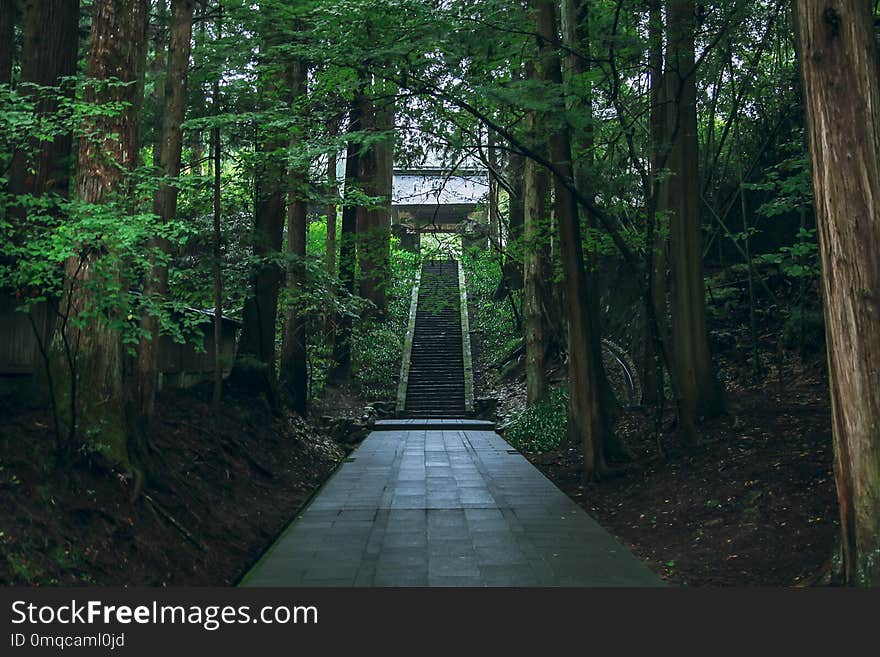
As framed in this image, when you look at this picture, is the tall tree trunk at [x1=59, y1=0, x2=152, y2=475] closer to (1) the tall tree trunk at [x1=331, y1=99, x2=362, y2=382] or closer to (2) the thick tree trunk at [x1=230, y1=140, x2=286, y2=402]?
(2) the thick tree trunk at [x1=230, y1=140, x2=286, y2=402]

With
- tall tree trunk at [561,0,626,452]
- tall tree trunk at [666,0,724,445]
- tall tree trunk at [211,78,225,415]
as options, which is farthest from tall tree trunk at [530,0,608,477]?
tall tree trunk at [211,78,225,415]

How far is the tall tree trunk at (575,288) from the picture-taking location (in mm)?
12414

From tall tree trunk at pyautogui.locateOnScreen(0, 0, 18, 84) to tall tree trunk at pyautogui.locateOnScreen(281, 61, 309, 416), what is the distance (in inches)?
176

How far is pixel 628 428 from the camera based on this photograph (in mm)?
15508

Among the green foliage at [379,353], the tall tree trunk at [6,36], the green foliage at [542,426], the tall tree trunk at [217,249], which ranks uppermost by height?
the tall tree trunk at [6,36]

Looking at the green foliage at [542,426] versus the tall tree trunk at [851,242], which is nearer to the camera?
the tall tree trunk at [851,242]

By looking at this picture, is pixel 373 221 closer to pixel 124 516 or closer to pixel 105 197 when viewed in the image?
pixel 105 197

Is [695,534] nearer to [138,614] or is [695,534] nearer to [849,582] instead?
[849,582]

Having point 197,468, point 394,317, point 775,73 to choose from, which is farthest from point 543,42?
point 394,317

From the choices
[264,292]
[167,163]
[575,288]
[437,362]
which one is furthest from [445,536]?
[437,362]

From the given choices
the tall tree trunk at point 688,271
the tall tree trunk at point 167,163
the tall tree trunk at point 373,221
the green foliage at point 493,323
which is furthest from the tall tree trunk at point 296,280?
the green foliage at point 493,323

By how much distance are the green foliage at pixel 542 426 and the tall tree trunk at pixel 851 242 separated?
1132 centimetres

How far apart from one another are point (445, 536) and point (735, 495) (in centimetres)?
343

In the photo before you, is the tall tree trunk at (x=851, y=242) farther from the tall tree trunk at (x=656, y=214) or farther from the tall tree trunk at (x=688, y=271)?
the tall tree trunk at (x=688, y=271)
